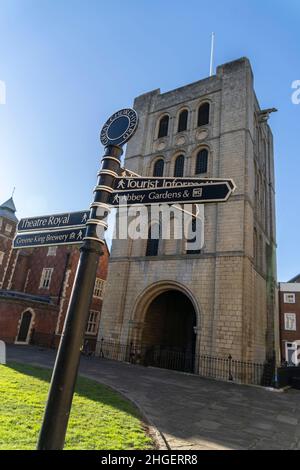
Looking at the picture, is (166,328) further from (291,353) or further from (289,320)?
(289,320)

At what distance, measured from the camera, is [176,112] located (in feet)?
75.2

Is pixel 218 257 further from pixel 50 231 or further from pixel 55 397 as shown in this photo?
pixel 55 397

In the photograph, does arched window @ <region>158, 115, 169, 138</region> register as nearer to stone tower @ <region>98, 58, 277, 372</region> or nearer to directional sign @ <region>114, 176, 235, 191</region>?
stone tower @ <region>98, 58, 277, 372</region>

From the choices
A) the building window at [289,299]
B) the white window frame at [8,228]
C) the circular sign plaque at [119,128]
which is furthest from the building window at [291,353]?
the circular sign plaque at [119,128]

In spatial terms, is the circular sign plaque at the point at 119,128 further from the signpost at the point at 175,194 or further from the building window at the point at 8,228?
the building window at the point at 8,228

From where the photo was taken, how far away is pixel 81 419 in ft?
16.2

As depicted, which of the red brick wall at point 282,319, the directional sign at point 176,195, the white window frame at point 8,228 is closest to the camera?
the directional sign at point 176,195

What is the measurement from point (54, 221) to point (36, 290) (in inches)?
1068

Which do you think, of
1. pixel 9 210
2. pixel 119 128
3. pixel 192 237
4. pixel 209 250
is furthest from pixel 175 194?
pixel 9 210

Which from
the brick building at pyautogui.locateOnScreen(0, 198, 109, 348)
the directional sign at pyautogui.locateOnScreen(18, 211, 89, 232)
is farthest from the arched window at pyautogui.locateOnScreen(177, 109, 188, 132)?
the directional sign at pyautogui.locateOnScreen(18, 211, 89, 232)

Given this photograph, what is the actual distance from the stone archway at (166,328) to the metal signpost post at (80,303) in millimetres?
14045

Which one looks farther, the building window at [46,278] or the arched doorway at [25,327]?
the building window at [46,278]

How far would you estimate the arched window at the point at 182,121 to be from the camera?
22234mm
